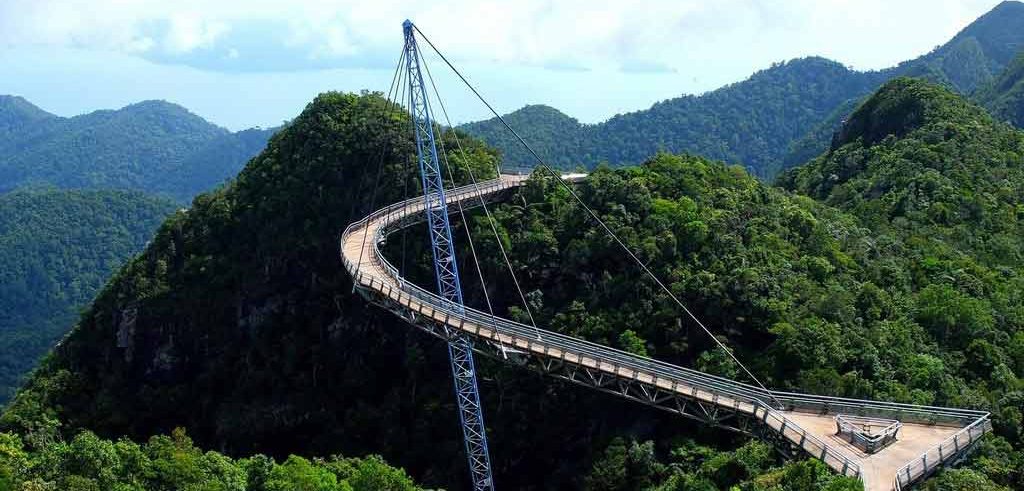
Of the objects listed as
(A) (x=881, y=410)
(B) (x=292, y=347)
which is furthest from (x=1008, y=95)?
(B) (x=292, y=347)

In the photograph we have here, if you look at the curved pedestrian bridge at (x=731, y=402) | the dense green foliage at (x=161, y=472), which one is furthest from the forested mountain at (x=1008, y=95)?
the dense green foliage at (x=161, y=472)

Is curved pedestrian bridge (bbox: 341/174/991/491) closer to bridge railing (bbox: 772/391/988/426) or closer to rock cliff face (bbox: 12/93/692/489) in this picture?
bridge railing (bbox: 772/391/988/426)

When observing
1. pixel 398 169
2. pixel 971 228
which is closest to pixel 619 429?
pixel 398 169

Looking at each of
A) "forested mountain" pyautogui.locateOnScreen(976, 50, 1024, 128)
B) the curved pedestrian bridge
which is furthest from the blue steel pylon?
"forested mountain" pyautogui.locateOnScreen(976, 50, 1024, 128)

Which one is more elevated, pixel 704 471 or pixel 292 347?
pixel 704 471

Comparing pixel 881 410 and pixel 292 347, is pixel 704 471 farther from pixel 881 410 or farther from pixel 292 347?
pixel 292 347

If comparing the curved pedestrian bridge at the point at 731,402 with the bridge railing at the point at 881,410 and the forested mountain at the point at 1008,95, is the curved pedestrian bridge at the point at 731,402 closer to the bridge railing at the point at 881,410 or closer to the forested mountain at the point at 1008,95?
the bridge railing at the point at 881,410

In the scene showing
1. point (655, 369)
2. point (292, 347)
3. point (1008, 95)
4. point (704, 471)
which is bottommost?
point (292, 347)
